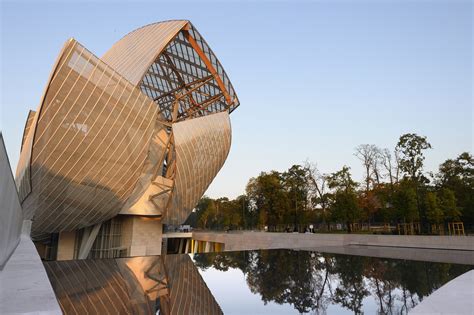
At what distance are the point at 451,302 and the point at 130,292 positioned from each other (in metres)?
5.05

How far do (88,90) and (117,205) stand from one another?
8.76 metres

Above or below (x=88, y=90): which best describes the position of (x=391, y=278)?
below

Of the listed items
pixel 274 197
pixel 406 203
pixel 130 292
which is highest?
pixel 274 197

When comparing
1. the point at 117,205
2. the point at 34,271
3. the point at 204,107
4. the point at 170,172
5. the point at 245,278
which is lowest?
the point at 245,278

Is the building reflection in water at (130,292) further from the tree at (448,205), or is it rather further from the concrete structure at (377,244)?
the tree at (448,205)

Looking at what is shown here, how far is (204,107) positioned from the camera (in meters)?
35.9

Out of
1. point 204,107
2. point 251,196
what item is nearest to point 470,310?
point 204,107

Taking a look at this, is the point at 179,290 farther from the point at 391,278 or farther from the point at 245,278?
the point at 391,278

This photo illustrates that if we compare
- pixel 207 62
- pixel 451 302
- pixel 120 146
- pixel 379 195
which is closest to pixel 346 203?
pixel 379 195

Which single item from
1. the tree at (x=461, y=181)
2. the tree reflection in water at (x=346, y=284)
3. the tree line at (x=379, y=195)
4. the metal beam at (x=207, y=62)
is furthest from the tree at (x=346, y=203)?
the tree reflection in water at (x=346, y=284)

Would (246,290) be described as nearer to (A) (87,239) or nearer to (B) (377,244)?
(B) (377,244)

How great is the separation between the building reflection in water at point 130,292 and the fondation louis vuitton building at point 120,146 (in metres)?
9.27

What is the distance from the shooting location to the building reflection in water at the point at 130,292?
14.7 ft

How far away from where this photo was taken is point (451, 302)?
4.48 meters
